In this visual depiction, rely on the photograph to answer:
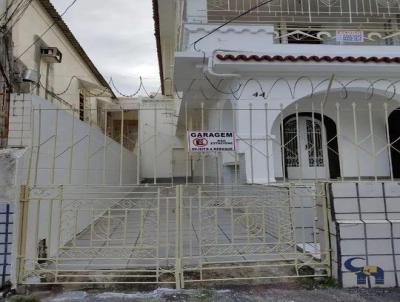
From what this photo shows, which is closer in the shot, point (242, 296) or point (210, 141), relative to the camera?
point (242, 296)

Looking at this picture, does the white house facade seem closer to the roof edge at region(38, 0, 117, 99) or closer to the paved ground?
the paved ground

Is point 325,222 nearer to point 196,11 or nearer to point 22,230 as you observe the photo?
point 22,230

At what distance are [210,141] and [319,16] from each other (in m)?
5.37

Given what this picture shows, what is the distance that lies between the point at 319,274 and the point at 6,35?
7114mm

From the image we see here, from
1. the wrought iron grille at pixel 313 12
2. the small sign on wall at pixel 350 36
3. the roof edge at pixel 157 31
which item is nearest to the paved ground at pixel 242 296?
the small sign on wall at pixel 350 36

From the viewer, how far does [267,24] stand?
7320 millimetres

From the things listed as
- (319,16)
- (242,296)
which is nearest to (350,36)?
(319,16)

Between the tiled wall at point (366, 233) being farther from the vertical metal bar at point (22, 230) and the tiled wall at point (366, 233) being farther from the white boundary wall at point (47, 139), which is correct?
the vertical metal bar at point (22, 230)

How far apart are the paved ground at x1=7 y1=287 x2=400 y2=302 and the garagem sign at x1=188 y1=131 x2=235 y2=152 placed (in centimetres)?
180

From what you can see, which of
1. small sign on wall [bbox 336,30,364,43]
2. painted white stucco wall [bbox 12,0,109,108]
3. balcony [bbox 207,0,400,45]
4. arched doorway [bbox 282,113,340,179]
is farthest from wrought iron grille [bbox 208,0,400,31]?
painted white stucco wall [bbox 12,0,109,108]

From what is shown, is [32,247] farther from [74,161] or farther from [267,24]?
[267,24]

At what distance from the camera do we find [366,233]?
3771 mm

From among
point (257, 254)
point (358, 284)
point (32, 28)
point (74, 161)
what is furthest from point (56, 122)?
point (32, 28)

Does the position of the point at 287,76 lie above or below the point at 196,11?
below
